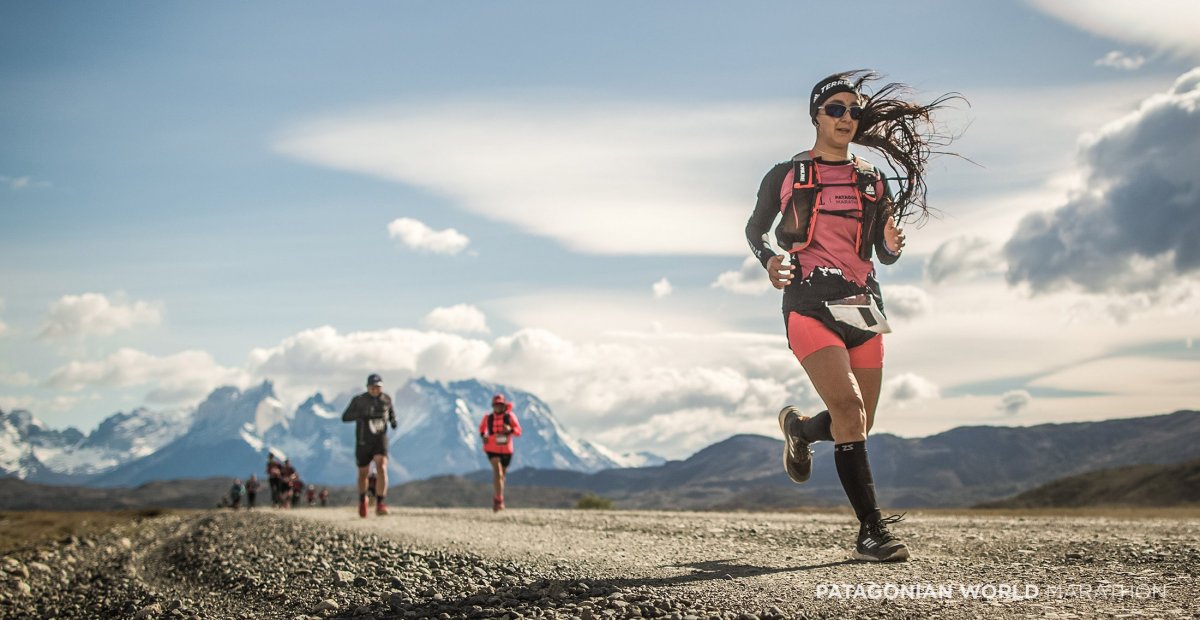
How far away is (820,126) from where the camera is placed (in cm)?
765

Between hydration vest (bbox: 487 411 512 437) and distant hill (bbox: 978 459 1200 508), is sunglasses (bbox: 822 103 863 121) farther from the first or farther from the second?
distant hill (bbox: 978 459 1200 508)

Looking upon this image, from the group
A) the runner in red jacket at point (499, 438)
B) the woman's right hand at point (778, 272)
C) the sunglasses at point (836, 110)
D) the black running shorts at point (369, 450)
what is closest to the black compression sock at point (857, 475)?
the woman's right hand at point (778, 272)

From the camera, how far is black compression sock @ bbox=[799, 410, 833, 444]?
7273 mm

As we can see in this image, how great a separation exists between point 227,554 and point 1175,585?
A: 10.5 m

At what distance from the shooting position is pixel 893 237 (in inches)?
297

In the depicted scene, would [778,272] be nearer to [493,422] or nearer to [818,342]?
[818,342]

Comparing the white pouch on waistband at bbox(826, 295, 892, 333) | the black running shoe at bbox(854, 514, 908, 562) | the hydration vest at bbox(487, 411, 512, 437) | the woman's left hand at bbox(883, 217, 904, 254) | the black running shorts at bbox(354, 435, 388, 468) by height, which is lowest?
→ the black running shoe at bbox(854, 514, 908, 562)

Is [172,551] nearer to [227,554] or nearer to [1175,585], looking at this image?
[227,554]

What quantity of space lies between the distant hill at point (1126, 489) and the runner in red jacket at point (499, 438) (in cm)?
4405

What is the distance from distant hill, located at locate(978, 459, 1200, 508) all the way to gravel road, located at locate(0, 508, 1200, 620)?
170 ft

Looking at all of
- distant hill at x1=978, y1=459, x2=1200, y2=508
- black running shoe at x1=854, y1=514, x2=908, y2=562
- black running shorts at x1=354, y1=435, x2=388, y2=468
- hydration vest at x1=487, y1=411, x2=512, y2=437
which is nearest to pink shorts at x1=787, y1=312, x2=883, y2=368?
black running shoe at x1=854, y1=514, x2=908, y2=562

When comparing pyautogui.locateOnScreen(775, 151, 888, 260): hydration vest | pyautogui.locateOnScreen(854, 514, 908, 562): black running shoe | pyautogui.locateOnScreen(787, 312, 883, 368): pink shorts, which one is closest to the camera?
pyautogui.locateOnScreen(854, 514, 908, 562): black running shoe

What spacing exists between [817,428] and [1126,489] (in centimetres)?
6352

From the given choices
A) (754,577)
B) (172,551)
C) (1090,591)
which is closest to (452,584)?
(754,577)
